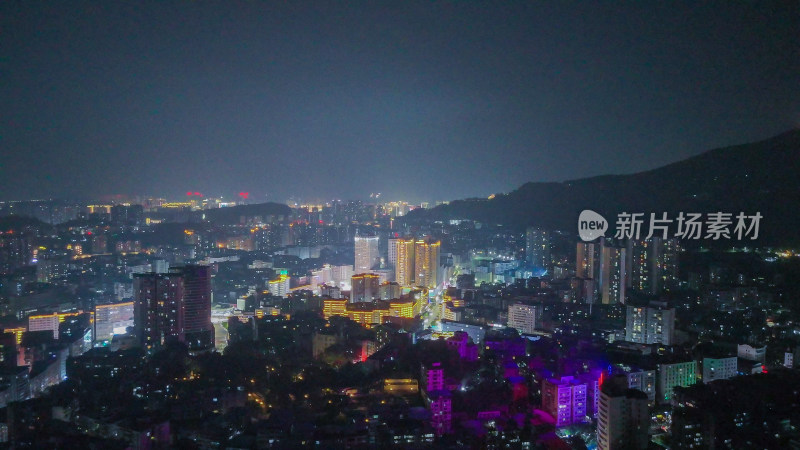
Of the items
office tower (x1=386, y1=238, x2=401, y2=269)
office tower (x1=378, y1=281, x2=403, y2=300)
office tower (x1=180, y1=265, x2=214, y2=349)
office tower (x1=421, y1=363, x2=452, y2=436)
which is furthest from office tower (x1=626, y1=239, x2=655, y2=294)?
office tower (x1=180, y1=265, x2=214, y2=349)

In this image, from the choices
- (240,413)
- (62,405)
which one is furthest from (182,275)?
(240,413)

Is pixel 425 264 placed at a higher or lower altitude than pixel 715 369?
higher

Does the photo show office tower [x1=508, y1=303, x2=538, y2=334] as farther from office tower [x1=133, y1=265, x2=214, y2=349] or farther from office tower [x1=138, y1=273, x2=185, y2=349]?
office tower [x1=138, y1=273, x2=185, y2=349]

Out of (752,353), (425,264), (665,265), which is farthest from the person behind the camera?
(425,264)

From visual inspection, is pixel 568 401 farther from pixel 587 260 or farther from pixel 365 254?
pixel 365 254

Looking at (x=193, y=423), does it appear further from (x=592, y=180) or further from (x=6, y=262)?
(x=592, y=180)

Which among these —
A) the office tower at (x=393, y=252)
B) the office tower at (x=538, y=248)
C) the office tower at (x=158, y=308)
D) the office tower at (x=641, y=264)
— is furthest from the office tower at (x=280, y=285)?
the office tower at (x=641, y=264)

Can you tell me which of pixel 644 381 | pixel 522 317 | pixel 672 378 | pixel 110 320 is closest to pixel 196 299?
pixel 110 320
